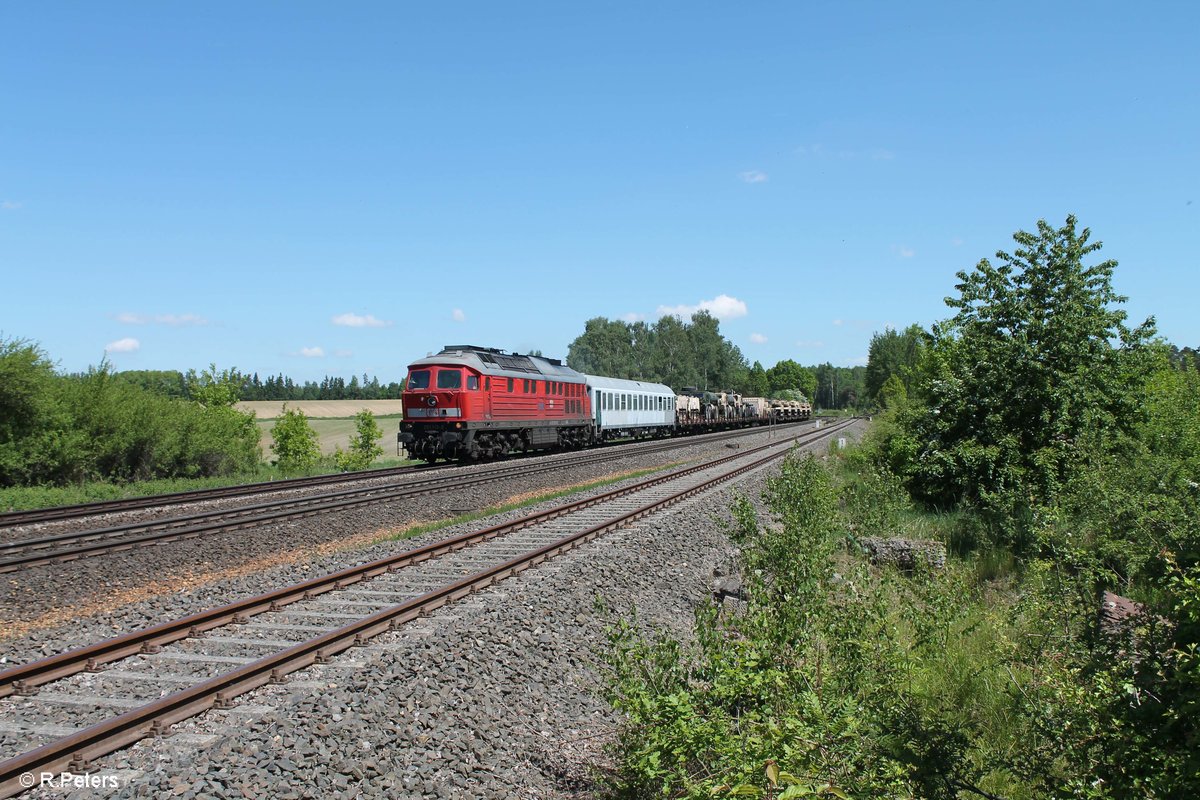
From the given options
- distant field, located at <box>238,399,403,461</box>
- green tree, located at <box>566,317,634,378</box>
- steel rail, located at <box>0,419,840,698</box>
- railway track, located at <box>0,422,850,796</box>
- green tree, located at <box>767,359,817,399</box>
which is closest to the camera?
railway track, located at <box>0,422,850,796</box>

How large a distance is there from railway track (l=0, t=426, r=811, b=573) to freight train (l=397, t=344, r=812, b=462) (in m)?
3.45

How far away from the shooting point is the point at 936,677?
7211 mm

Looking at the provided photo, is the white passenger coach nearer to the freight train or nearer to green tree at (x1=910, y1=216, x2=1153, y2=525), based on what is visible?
the freight train

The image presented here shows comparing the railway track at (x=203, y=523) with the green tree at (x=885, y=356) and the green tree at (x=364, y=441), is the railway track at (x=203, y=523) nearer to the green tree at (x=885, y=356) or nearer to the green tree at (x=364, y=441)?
the green tree at (x=364, y=441)

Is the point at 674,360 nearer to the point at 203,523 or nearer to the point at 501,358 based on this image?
the point at 501,358

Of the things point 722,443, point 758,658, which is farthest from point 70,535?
point 722,443

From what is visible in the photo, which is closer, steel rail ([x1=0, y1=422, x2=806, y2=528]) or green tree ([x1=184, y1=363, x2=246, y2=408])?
steel rail ([x1=0, y1=422, x2=806, y2=528])

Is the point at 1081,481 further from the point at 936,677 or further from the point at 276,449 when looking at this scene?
the point at 276,449

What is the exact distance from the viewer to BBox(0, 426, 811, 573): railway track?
1140cm

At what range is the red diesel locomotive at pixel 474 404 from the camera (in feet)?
82.9

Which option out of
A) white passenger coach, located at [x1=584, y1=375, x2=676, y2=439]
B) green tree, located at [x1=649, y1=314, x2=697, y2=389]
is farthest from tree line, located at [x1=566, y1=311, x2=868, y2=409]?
white passenger coach, located at [x1=584, y1=375, x2=676, y2=439]

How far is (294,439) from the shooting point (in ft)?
98.4

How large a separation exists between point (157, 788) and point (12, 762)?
95 centimetres

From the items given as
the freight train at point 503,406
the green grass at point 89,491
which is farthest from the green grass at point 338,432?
the green grass at point 89,491
